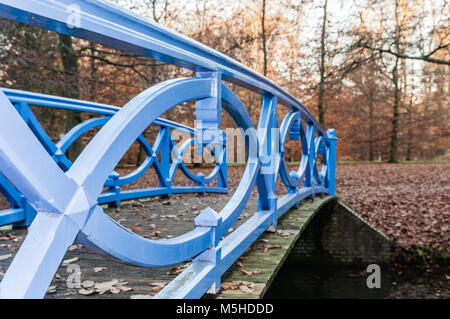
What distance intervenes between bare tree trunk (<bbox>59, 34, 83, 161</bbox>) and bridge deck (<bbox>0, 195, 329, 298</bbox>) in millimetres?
5822

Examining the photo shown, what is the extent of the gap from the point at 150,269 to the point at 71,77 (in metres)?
7.99

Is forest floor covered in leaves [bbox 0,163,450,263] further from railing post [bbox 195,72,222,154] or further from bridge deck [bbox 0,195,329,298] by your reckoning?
railing post [bbox 195,72,222,154]

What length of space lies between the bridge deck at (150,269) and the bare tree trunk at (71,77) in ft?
19.1

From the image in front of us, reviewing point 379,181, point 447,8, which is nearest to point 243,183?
point 447,8

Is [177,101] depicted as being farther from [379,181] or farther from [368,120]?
[368,120]

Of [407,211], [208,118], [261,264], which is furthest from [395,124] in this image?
[208,118]

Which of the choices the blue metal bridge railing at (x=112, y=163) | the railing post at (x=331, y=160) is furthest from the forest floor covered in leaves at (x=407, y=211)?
the blue metal bridge railing at (x=112, y=163)

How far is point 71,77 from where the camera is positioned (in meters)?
9.51

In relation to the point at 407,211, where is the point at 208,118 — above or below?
above

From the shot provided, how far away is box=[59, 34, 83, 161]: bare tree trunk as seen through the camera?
9531mm

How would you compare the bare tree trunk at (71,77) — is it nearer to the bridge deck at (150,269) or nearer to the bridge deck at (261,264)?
the bridge deck at (150,269)

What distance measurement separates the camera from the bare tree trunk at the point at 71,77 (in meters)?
9.53

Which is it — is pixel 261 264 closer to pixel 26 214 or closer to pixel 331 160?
pixel 26 214

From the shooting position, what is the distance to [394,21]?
19156 millimetres
